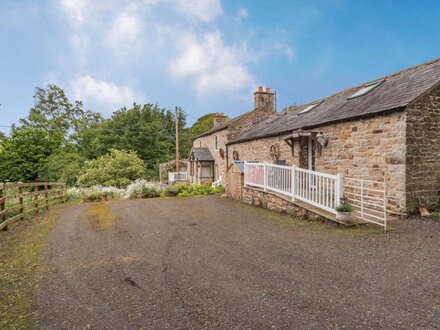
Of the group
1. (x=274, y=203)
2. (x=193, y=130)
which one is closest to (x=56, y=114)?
(x=193, y=130)

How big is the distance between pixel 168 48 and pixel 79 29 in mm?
4400

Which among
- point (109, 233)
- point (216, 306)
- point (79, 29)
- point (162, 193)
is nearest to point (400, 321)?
point (216, 306)

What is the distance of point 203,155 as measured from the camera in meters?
23.7

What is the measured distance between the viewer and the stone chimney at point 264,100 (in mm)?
21962

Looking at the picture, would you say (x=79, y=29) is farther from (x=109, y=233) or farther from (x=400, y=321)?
(x=400, y=321)

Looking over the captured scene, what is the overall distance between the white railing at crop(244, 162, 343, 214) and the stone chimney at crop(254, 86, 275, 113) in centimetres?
1156

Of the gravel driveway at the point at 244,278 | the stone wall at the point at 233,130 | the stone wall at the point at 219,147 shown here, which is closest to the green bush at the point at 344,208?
the gravel driveway at the point at 244,278

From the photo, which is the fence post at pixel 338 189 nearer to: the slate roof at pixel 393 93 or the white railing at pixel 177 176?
the slate roof at pixel 393 93

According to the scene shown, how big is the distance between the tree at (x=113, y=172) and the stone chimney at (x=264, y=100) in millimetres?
11199

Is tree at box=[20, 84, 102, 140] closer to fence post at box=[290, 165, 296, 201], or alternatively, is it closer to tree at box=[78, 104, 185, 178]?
tree at box=[78, 104, 185, 178]

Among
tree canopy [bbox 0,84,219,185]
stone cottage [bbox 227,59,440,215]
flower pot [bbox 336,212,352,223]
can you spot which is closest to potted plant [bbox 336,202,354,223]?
flower pot [bbox 336,212,352,223]

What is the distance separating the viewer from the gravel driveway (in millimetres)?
2908

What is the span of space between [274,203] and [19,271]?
286 inches

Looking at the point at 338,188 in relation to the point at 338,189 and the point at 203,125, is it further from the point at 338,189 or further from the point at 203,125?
the point at 203,125
